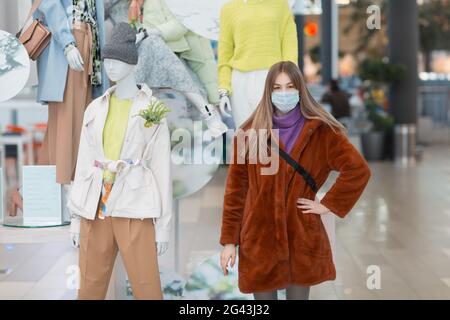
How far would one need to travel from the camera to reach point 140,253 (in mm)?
3174

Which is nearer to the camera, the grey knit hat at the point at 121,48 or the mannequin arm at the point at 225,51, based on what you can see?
the grey knit hat at the point at 121,48

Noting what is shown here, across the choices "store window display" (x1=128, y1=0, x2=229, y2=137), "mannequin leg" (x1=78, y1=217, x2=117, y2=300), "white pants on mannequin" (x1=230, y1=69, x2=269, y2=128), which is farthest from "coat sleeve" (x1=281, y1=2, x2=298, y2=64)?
"mannequin leg" (x1=78, y1=217, x2=117, y2=300)

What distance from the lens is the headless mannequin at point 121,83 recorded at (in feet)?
10.3

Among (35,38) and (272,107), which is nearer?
(272,107)

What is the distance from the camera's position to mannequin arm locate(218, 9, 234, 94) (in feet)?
12.3

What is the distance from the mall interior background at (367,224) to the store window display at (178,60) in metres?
0.34

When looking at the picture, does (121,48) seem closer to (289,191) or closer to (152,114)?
(152,114)

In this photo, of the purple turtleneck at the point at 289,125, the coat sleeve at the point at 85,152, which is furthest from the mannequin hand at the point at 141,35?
the purple turtleneck at the point at 289,125

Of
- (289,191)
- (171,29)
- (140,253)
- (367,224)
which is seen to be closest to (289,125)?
(289,191)

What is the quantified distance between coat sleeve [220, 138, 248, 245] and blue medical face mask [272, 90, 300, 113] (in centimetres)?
23

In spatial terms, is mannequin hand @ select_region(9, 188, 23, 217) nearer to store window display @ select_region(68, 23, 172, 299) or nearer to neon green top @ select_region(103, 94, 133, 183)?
store window display @ select_region(68, 23, 172, 299)

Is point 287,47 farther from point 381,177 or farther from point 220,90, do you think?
point 381,177

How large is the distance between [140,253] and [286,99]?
32.9 inches

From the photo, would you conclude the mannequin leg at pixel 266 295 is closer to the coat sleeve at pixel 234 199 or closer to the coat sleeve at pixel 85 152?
the coat sleeve at pixel 234 199
